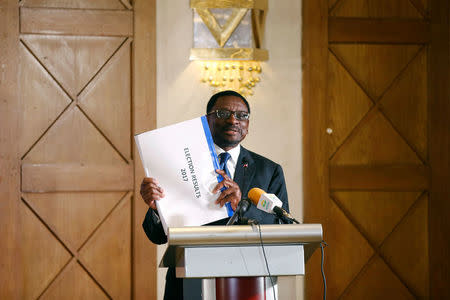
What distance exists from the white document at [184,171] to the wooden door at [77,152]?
226cm

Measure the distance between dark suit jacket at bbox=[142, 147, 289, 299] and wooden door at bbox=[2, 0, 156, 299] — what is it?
6.33 feet

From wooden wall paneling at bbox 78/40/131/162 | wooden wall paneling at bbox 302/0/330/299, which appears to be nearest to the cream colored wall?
wooden wall paneling at bbox 302/0/330/299

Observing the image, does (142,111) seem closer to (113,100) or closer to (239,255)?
(113,100)

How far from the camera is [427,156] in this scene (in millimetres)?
4871

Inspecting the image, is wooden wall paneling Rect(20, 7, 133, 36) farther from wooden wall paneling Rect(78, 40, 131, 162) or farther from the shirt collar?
the shirt collar

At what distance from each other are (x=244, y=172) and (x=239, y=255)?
2.88 ft

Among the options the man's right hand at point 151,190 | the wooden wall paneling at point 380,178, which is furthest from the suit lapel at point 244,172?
the wooden wall paneling at point 380,178

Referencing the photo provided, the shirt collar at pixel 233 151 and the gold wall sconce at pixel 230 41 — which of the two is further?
the gold wall sconce at pixel 230 41

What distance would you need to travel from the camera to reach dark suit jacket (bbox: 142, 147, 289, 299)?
2543mm

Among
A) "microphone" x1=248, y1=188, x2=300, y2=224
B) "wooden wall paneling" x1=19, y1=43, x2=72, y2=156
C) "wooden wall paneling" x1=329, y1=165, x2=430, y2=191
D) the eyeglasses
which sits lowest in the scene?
"microphone" x1=248, y1=188, x2=300, y2=224

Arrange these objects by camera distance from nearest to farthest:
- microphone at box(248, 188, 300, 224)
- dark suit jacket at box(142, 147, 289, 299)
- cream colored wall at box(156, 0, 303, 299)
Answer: microphone at box(248, 188, 300, 224) → dark suit jacket at box(142, 147, 289, 299) → cream colored wall at box(156, 0, 303, 299)

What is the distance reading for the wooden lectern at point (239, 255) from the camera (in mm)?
1817

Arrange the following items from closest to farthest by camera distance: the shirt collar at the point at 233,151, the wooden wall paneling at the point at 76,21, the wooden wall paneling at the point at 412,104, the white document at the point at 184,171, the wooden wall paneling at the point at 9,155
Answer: the white document at the point at 184,171 < the shirt collar at the point at 233,151 < the wooden wall paneling at the point at 9,155 < the wooden wall paneling at the point at 76,21 < the wooden wall paneling at the point at 412,104

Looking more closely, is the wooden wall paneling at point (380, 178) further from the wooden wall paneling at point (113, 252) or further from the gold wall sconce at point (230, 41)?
the wooden wall paneling at point (113, 252)
